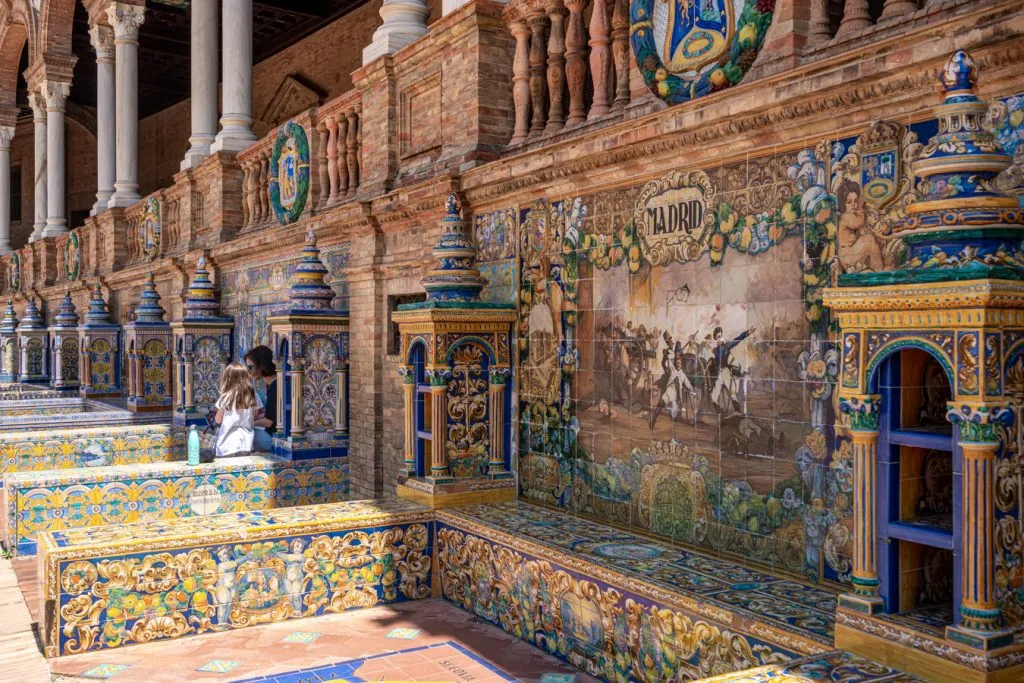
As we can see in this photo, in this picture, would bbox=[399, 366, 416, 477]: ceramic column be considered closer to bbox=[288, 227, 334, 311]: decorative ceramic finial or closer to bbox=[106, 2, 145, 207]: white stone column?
bbox=[288, 227, 334, 311]: decorative ceramic finial

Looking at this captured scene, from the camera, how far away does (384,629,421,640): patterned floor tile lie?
16.5 feet

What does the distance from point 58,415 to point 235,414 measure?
3.98 m

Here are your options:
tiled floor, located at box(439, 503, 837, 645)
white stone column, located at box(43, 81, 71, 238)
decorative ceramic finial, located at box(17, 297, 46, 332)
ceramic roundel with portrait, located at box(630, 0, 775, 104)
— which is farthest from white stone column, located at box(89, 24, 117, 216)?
ceramic roundel with portrait, located at box(630, 0, 775, 104)

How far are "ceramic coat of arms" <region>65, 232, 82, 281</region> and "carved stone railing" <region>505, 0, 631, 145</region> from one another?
15.0 metres

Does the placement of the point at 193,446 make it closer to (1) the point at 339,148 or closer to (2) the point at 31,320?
(1) the point at 339,148

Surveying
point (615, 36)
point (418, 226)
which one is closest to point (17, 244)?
point (418, 226)

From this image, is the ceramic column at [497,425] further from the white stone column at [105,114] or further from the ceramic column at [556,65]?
A: the white stone column at [105,114]

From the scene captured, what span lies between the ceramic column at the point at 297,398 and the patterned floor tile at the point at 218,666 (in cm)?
342

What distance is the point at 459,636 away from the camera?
504 centimetres

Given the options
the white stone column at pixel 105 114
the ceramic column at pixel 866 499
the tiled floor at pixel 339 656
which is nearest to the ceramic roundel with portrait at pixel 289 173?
the tiled floor at pixel 339 656

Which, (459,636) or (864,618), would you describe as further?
(459,636)

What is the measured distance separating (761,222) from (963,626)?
1.98 meters

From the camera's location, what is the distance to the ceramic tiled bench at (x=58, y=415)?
10.6 m

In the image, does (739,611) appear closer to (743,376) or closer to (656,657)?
(656,657)
